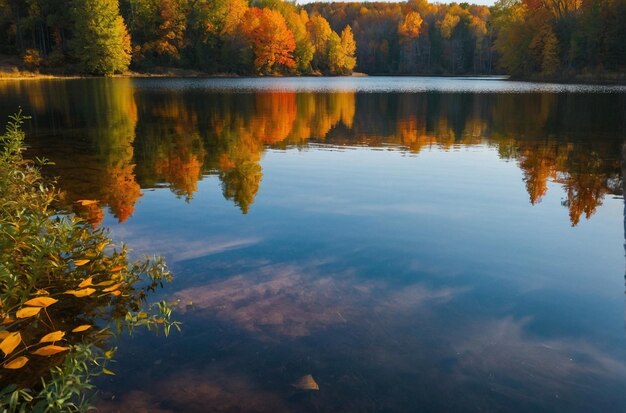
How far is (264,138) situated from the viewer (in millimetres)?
17922

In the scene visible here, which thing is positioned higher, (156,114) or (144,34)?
(144,34)

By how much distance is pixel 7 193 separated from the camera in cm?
593

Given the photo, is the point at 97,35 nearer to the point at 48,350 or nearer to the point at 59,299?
the point at 59,299

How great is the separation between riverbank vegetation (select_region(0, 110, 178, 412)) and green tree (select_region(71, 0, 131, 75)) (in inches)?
2797

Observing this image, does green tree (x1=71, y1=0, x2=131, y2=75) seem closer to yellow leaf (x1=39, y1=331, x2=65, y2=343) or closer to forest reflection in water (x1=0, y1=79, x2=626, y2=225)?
forest reflection in water (x1=0, y1=79, x2=626, y2=225)

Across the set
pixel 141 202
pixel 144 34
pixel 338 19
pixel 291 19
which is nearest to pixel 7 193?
pixel 141 202

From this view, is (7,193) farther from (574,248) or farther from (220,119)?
(220,119)

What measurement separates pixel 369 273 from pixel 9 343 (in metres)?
3.82

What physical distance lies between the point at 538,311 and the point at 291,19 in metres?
107

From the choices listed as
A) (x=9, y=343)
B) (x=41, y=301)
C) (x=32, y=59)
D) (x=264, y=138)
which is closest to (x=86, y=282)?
(x=41, y=301)

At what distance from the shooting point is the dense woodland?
68.9 m

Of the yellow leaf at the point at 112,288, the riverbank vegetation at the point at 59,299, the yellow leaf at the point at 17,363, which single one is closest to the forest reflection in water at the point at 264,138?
the riverbank vegetation at the point at 59,299

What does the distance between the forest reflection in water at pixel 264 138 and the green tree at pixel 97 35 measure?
42.7 m

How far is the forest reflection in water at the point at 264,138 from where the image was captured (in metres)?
10.7
